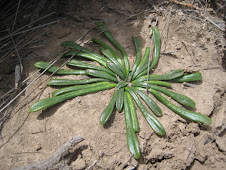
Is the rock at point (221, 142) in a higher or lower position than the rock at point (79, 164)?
lower

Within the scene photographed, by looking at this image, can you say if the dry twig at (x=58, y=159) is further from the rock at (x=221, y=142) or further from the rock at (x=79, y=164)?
the rock at (x=221, y=142)

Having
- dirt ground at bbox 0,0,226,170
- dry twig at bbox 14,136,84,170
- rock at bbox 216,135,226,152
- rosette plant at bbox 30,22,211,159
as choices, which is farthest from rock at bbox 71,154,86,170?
rock at bbox 216,135,226,152

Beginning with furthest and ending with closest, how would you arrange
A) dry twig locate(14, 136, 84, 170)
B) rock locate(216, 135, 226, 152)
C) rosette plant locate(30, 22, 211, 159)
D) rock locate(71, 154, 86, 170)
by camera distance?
1. rosette plant locate(30, 22, 211, 159)
2. rock locate(216, 135, 226, 152)
3. rock locate(71, 154, 86, 170)
4. dry twig locate(14, 136, 84, 170)

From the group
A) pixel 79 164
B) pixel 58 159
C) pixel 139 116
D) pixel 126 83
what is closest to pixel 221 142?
pixel 139 116

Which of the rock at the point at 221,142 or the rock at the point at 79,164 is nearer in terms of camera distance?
the rock at the point at 79,164

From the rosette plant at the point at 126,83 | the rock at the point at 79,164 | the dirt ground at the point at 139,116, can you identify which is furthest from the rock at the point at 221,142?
the rock at the point at 79,164

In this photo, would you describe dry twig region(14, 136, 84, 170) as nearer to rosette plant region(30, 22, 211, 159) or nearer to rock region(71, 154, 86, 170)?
rock region(71, 154, 86, 170)

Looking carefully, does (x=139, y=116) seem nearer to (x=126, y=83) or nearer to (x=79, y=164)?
(x=126, y=83)
